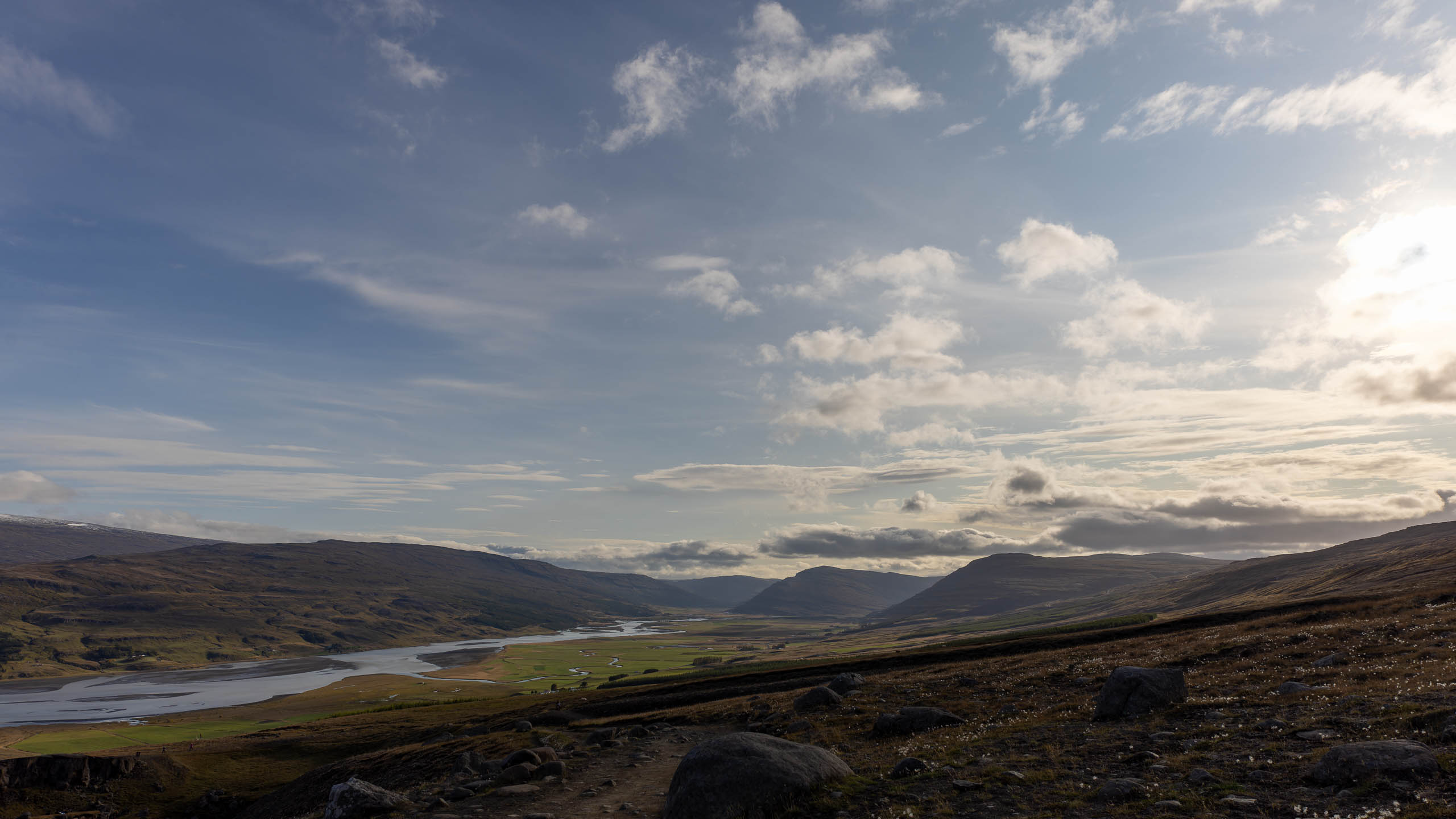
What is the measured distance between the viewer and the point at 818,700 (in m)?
44.5

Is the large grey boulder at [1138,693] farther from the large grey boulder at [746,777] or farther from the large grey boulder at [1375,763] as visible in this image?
the large grey boulder at [746,777]

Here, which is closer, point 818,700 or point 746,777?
point 746,777

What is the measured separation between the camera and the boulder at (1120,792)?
1773 cm

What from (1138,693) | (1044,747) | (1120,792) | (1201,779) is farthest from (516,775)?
(1138,693)

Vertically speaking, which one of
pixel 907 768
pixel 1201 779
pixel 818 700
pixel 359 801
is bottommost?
pixel 359 801

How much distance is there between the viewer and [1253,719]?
2453 cm

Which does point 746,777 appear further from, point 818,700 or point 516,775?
point 818,700

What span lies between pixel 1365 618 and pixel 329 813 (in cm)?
7165

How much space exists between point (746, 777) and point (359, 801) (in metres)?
21.5

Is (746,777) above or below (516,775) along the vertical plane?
above

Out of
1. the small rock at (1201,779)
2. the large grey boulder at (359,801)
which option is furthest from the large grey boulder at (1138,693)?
the large grey boulder at (359,801)

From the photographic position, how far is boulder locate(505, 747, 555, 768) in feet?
114

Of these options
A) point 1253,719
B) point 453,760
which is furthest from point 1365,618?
point 453,760

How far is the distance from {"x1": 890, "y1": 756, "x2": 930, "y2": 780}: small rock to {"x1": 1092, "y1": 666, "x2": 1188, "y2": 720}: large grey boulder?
10644 millimetres
